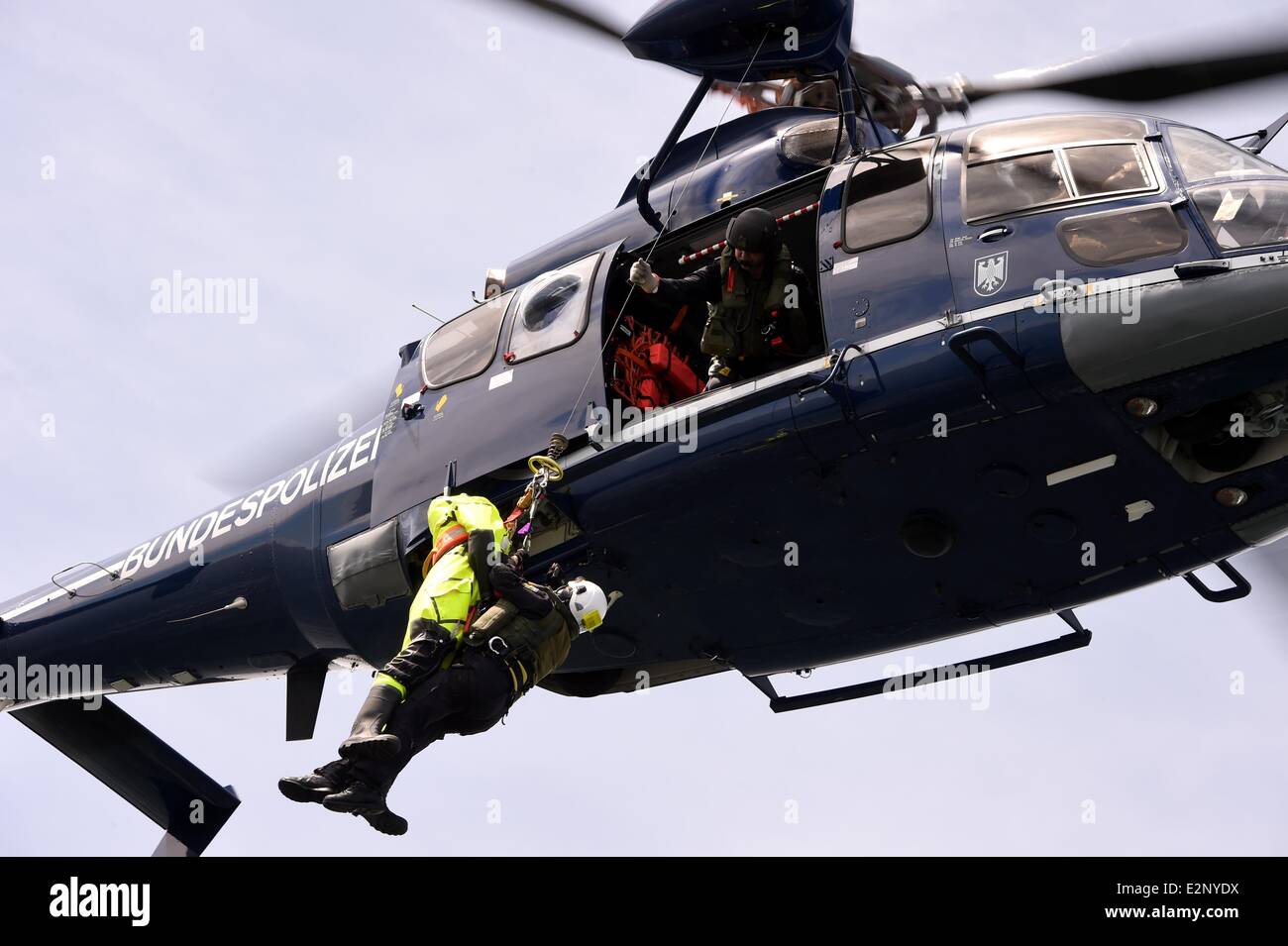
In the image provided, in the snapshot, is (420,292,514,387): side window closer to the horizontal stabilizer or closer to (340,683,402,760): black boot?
(340,683,402,760): black boot

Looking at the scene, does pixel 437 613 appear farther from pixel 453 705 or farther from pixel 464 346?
pixel 464 346

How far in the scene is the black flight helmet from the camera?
10.5 metres

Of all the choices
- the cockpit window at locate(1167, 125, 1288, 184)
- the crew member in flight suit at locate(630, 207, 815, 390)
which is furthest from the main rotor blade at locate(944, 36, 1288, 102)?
the crew member in flight suit at locate(630, 207, 815, 390)

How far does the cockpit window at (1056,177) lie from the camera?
376 inches

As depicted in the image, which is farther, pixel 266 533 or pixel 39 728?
pixel 39 728

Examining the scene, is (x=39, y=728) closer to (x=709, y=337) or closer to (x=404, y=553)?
(x=404, y=553)

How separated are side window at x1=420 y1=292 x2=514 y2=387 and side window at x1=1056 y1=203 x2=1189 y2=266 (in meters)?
4.38

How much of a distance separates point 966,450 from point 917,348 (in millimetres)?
692

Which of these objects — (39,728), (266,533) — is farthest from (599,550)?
(39,728)

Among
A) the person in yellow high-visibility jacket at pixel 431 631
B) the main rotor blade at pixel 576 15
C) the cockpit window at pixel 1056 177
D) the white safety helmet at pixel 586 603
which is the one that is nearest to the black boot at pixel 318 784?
the person in yellow high-visibility jacket at pixel 431 631

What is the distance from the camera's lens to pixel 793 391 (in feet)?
32.2

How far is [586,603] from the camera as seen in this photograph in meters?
→ 10.1

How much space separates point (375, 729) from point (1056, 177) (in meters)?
5.23
